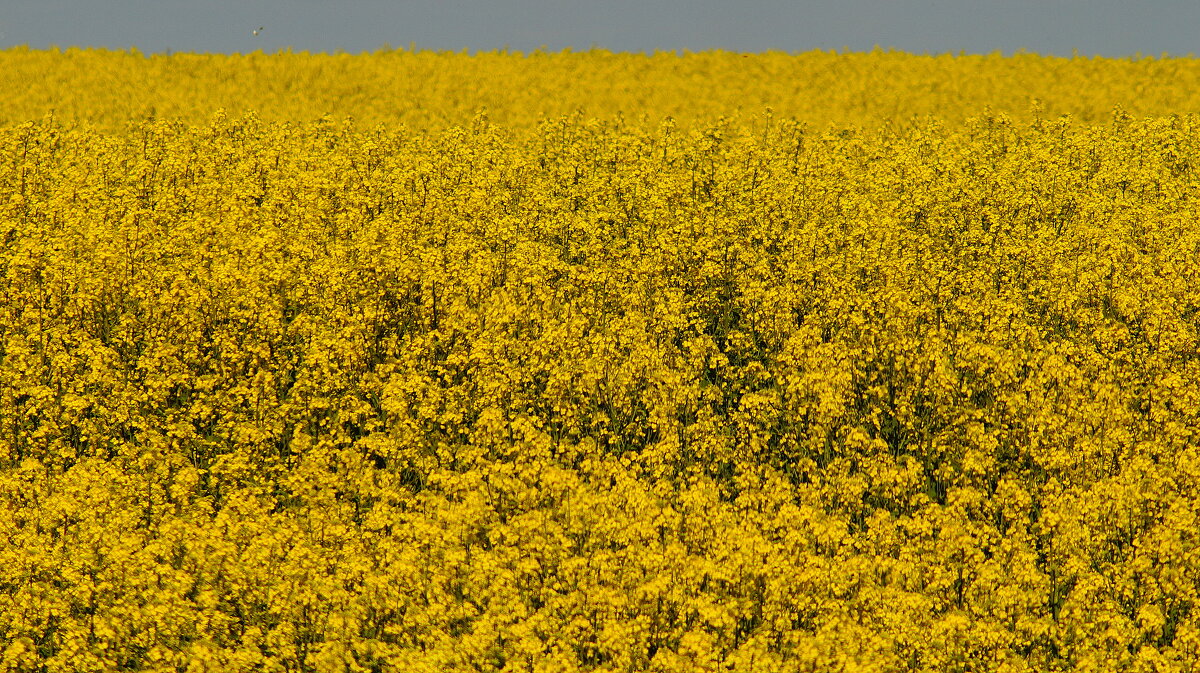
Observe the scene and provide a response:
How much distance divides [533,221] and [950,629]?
701 inches

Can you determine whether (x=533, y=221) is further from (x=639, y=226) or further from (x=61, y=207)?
(x=61, y=207)

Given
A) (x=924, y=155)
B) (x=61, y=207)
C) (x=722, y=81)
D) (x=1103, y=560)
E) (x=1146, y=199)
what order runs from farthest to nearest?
1. (x=722, y=81)
2. (x=924, y=155)
3. (x=1146, y=199)
4. (x=61, y=207)
5. (x=1103, y=560)

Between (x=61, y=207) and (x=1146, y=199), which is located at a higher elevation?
(x=1146, y=199)

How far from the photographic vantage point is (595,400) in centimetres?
2458

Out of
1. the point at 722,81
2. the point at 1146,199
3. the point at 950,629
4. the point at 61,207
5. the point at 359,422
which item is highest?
the point at 722,81

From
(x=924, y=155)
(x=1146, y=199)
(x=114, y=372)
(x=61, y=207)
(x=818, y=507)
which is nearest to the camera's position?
(x=818, y=507)

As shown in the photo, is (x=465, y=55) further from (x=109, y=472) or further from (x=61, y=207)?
(x=109, y=472)

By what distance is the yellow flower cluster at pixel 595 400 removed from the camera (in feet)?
58.2

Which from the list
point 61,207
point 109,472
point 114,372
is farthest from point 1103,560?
point 61,207

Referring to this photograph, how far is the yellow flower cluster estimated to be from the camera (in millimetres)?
17734

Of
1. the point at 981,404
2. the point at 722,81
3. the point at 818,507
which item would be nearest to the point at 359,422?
the point at 818,507

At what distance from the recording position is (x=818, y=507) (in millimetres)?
21172

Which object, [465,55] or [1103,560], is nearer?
[1103,560]

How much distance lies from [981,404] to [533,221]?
12.2 metres
